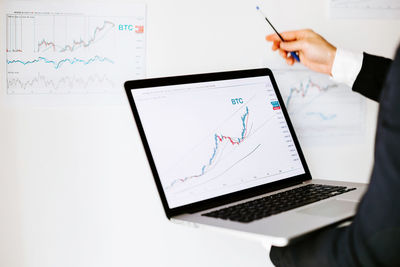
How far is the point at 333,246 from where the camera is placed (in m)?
0.72

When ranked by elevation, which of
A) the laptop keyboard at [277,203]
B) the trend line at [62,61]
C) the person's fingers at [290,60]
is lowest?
the laptop keyboard at [277,203]

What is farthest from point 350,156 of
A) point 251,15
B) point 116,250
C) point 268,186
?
point 116,250

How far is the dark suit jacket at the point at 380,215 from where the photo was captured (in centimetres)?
59

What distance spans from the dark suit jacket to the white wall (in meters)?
0.54

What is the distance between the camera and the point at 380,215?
2.03 feet

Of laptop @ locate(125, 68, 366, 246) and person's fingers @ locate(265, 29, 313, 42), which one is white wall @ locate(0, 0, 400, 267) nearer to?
person's fingers @ locate(265, 29, 313, 42)

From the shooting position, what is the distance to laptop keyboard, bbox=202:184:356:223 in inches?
33.9

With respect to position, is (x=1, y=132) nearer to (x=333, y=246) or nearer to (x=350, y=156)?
(x=333, y=246)

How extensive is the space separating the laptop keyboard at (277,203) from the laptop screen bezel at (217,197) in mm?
→ 34

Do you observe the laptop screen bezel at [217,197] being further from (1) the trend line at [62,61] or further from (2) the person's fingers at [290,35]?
(1) the trend line at [62,61]

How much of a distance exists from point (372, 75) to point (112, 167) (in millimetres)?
715

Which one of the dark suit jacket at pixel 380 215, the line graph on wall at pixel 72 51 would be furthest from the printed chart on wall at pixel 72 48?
the dark suit jacket at pixel 380 215

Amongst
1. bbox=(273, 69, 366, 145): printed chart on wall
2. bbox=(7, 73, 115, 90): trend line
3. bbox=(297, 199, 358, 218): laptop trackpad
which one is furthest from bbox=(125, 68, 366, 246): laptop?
bbox=(7, 73, 115, 90): trend line

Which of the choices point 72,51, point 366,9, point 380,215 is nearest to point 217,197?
point 380,215
